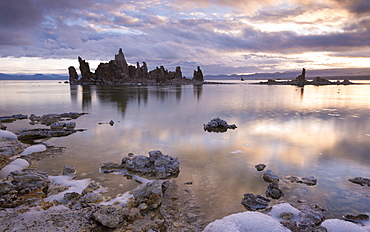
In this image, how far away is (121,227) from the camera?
6.41 metres

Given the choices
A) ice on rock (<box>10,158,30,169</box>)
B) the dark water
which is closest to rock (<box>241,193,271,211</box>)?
the dark water

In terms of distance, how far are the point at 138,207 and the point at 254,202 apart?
4.06 metres

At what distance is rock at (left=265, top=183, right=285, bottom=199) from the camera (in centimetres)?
841

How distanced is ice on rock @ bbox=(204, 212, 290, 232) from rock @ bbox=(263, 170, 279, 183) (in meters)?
3.67

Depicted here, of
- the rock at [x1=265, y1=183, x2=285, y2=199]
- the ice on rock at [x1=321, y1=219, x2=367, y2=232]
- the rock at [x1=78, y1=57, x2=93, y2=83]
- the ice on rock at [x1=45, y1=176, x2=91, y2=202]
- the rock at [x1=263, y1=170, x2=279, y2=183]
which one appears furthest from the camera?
the rock at [x1=78, y1=57, x2=93, y2=83]

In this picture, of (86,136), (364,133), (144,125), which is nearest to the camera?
(86,136)

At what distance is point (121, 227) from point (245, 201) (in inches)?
169

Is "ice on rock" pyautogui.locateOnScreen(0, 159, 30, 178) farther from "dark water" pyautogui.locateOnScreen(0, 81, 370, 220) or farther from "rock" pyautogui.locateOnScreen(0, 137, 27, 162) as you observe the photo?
"dark water" pyautogui.locateOnScreen(0, 81, 370, 220)

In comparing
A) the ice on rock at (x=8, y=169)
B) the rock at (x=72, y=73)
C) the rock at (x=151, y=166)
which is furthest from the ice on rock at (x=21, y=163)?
the rock at (x=72, y=73)

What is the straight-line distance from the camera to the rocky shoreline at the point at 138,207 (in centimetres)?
622

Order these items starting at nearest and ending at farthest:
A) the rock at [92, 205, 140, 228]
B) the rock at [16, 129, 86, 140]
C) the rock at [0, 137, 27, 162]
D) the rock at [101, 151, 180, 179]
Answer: the rock at [92, 205, 140, 228], the rock at [101, 151, 180, 179], the rock at [0, 137, 27, 162], the rock at [16, 129, 86, 140]

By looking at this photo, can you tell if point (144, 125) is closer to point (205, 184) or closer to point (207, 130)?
point (207, 130)

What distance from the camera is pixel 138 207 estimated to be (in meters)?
7.40

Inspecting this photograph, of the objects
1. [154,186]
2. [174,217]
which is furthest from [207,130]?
[174,217]
